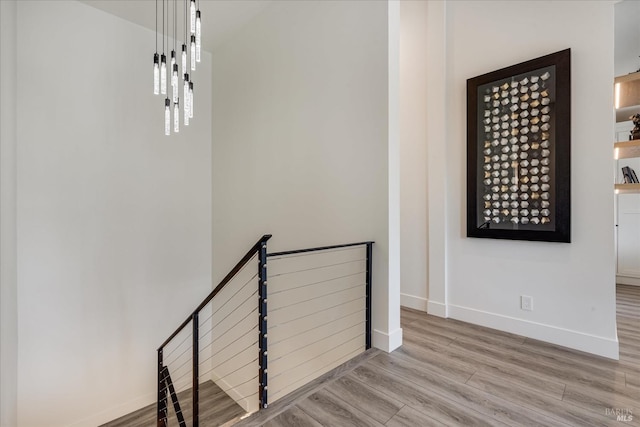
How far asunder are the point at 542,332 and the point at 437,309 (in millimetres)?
845

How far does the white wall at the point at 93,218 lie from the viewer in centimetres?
295

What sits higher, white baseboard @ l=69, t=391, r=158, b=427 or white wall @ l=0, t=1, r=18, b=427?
white wall @ l=0, t=1, r=18, b=427

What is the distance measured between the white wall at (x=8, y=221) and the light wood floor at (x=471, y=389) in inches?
93.4

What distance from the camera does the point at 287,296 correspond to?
3.04 metres

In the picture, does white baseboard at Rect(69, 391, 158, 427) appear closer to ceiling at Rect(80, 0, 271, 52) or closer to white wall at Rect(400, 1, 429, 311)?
white wall at Rect(400, 1, 429, 311)

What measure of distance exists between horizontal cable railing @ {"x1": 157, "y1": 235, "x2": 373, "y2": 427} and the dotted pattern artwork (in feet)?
4.20

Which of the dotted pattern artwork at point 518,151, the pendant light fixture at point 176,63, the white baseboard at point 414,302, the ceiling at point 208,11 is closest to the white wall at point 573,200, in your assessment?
the dotted pattern artwork at point 518,151

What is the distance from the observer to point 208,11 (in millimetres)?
3324

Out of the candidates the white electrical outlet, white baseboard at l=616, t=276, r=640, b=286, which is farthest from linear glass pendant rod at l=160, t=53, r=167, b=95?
white baseboard at l=616, t=276, r=640, b=286

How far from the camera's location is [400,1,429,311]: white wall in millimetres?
3141

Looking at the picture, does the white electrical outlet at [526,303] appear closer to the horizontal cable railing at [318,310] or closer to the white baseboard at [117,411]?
the horizontal cable railing at [318,310]

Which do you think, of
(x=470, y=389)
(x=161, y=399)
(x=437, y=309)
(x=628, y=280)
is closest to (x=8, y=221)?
(x=161, y=399)

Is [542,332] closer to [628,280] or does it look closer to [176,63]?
[628,280]

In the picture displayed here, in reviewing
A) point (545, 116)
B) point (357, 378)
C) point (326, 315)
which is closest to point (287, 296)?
point (326, 315)
